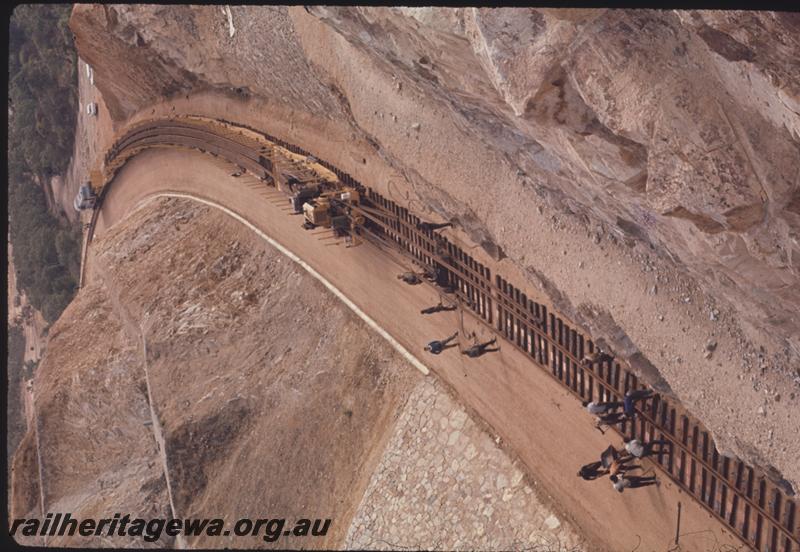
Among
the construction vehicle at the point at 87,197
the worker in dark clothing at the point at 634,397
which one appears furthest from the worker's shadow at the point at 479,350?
the construction vehicle at the point at 87,197

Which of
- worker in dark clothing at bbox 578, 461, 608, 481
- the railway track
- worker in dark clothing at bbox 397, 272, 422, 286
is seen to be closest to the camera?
the railway track

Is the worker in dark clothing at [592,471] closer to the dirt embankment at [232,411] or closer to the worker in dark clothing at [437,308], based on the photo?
the dirt embankment at [232,411]

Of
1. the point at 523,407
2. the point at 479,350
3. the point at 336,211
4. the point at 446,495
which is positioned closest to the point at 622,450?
the point at 523,407

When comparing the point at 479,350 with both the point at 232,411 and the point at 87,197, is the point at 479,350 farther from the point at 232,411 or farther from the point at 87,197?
the point at 87,197

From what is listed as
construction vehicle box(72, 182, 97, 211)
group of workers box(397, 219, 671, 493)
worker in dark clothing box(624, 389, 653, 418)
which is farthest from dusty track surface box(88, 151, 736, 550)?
construction vehicle box(72, 182, 97, 211)

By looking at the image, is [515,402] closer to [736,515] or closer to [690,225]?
[736,515]

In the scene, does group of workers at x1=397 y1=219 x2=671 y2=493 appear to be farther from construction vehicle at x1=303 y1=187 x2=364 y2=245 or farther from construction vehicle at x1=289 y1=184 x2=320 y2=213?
construction vehicle at x1=289 y1=184 x2=320 y2=213
